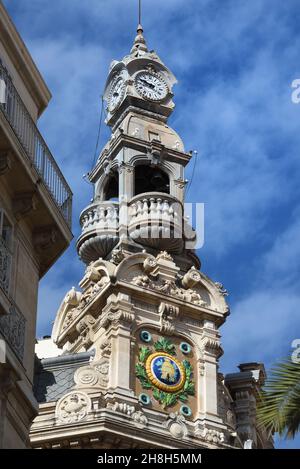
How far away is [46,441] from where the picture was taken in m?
38.2

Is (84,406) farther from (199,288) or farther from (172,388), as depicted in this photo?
(199,288)

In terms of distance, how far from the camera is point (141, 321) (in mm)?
42000

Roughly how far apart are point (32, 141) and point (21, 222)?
174cm

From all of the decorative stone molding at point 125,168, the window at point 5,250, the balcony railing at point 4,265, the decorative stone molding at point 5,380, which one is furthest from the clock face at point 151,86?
the decorative stone molding at point 5,380

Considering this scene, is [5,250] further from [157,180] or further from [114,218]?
[157,180]

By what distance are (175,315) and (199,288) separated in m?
1.65

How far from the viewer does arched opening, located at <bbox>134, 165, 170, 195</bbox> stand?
49094mm

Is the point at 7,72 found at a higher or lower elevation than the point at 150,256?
lower

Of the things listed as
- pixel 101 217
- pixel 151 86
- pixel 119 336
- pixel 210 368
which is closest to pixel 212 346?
pixel 210 368

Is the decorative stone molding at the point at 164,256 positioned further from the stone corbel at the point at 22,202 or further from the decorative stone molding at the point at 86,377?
the stone corbel at the point at 22,202

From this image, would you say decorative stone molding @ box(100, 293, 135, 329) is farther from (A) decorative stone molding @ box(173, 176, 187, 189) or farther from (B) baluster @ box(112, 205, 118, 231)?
(A) decorative stone molding @ box(173, 176, 187, 189)

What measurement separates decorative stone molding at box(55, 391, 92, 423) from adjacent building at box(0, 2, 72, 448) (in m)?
11.9
